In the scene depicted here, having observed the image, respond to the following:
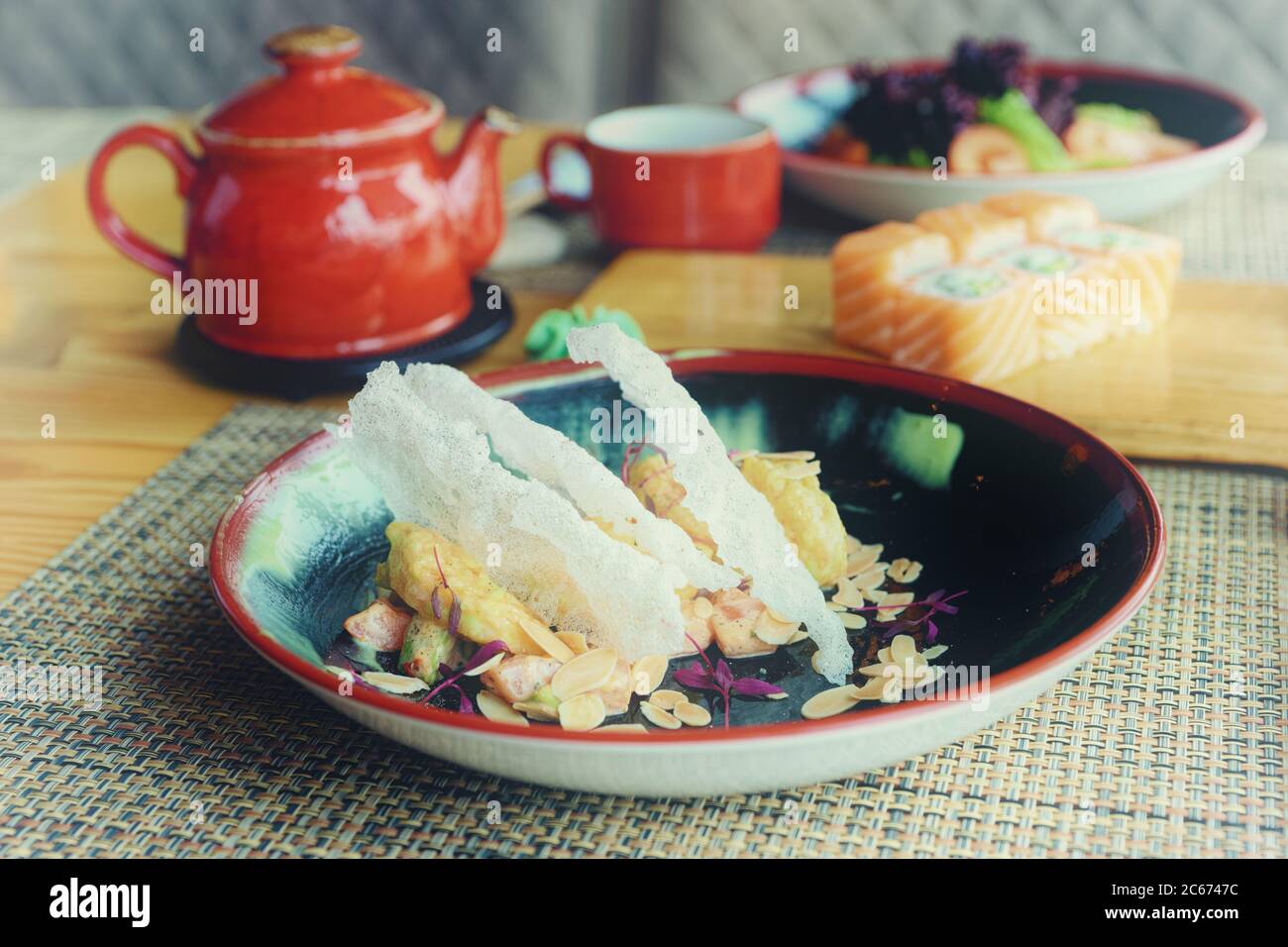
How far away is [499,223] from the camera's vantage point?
128 cm

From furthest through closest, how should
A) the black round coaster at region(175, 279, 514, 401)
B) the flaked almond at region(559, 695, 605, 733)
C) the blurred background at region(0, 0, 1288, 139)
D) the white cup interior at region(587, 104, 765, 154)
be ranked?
1. the blurred background at region(0, 0, 1288, 139)
2. the white cup interior at region(587, 104, 765, 154)
3. the black round coaster at region(175, 279, 514, 401)
4. the flaked almond at region(559, 695, 605, 733)

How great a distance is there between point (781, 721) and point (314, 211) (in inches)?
25.9

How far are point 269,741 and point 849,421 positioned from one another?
44 centimetres

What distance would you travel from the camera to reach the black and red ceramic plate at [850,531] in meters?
0.57

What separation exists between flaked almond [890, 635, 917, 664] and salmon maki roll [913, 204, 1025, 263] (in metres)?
0.57

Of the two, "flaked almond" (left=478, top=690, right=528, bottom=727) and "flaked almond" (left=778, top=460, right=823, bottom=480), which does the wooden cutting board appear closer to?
"flaked almond" (left=778, top=460, right=823, bottom=480)

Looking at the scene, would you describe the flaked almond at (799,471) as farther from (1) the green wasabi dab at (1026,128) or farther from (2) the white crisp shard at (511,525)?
(1) the green wasabi dab at (1026,128)

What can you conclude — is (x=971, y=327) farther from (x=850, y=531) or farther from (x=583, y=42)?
(x=583, y=42)

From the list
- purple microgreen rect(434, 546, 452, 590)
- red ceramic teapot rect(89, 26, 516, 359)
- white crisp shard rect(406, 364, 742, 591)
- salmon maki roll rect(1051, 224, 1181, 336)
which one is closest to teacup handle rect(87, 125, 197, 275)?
red ceramic teapot rect(89, 26, 516, 359)

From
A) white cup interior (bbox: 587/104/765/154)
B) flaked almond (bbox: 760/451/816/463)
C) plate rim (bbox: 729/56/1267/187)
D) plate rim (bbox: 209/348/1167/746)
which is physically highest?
white cup interior (bbox: 587/104/765/154)

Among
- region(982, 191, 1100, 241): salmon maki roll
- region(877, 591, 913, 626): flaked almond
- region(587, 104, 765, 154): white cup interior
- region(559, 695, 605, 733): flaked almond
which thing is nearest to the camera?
region(559, 695, 605, 733): flaked almond

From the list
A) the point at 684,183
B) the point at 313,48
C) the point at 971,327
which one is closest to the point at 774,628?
the point at 971,327

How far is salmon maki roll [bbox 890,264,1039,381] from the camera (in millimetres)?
1108
